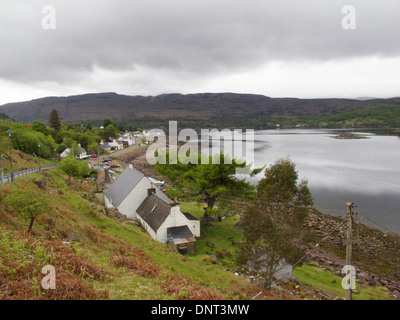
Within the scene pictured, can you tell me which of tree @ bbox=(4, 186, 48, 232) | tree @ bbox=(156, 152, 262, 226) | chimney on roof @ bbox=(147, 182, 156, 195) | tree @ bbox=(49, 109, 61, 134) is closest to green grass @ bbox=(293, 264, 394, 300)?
tree @ bbox=(156, 152, 262, 226)

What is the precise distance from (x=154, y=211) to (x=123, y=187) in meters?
7.56

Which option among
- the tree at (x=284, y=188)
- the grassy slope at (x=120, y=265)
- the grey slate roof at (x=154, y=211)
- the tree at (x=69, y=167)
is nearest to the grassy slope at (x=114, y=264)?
the grassy slope at (x=120, y=265)

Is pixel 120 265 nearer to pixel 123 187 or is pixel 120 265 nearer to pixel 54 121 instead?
pixel 123 187

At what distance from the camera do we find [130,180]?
3106cm

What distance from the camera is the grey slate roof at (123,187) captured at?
2916cm

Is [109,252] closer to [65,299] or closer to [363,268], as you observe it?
[65,299]

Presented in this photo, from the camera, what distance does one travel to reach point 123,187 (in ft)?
102

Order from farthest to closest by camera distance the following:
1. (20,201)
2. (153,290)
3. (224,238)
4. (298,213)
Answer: (224,238), (298,213), (20,201), (153,290)

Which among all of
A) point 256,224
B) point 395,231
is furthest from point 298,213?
point 395,231

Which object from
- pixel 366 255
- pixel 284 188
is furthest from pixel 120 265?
pixel 366 255

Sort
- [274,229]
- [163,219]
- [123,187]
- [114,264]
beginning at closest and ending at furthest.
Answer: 1. [114,264]
2. [274,229]
3. [163,219]
4. [123,187]

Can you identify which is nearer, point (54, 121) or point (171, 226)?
point (171, 226)

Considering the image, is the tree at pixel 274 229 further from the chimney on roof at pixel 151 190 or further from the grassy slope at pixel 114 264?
the chimney on roof at pixel 151 190
